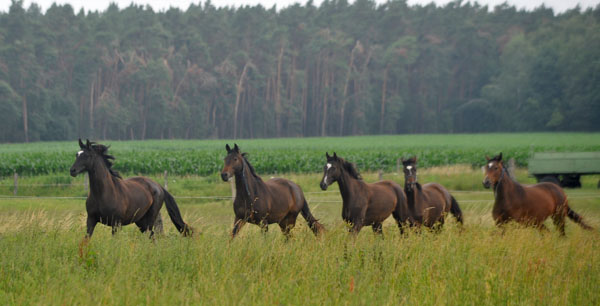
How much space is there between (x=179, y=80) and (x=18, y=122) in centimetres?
2203

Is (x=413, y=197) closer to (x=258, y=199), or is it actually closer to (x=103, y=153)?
(x=258, y=199)

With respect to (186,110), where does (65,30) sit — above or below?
above

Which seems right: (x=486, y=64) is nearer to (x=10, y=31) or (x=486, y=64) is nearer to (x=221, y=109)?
(x=221, y=109)

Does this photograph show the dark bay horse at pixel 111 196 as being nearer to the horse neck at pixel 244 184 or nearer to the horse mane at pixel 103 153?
the horse mane at pixel 103 153

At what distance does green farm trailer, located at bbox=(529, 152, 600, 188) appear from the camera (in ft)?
86.7

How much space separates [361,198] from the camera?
1191 centimetres

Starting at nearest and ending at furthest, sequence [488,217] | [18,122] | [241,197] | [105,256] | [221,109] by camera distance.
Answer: [105,256] < [241,197] < [488,217] < [18,122] < [221,109]

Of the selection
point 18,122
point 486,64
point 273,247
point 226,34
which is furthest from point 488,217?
point 486,64

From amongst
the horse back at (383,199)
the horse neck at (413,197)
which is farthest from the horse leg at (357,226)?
the horse neck at (413,197)

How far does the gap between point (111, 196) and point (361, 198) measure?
14.0 ft

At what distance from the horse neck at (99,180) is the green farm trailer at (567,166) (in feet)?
66.0

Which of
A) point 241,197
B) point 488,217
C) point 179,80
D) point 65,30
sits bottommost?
point 488,217

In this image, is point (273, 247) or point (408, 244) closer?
point (273, 247)

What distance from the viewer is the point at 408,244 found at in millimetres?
9414
